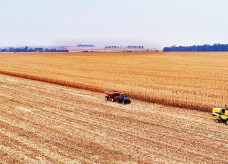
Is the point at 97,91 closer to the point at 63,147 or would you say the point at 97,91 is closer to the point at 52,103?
the point at 52,103

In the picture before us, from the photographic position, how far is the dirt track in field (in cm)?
1064

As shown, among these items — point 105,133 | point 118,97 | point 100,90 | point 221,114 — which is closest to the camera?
point 105,133

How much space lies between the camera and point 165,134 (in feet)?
42.7

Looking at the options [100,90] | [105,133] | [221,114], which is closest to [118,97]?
[100,90]

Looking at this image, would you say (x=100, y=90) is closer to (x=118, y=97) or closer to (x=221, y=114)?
(x=118, y=97)

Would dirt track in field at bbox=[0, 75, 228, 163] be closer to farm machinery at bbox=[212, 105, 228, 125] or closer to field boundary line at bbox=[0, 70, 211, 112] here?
farm machinery at bbox=[212, 105, 228, 125]

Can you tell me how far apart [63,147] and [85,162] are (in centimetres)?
172

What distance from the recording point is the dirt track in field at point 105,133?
34.9 feet

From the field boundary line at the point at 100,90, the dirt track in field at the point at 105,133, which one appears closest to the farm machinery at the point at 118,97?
the dirt track in field at the point at 105,133

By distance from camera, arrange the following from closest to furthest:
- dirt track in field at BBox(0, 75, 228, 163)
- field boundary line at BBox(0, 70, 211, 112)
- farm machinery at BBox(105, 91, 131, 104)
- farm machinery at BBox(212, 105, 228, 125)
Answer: dirt track in field at BBox(0, 75, 228, 163)
farm machinery at BBox(212, 105, 228, 125)
field boundary line at BBox(0, 70, 211, 112)
farm machinery at BBox(105, 91, 131, 104)

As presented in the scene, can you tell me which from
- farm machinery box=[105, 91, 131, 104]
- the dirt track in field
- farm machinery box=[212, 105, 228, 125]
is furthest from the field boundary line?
farm machinery box=[212, 105, 228, 125]

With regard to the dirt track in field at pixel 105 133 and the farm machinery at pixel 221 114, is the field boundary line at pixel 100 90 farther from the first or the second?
the farm machinery at pixel 221 114

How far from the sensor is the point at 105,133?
43.0ft

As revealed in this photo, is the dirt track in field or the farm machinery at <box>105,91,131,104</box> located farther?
the farm machinery at <box>105,91,131,104</box>
